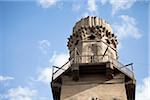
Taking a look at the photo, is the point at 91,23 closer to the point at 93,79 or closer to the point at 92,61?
the point at 92,61

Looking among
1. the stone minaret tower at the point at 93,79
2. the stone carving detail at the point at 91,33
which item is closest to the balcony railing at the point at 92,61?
the stone minaret tower at the point at 93,79

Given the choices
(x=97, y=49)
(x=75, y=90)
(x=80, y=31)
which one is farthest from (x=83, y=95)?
(x=80, y=31)

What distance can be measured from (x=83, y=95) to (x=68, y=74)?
7.75 feet

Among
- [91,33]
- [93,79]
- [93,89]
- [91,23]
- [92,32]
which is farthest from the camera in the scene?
[91,23]

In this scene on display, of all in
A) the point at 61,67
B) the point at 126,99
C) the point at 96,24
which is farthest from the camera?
the point at 96,24

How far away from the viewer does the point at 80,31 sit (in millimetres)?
39469

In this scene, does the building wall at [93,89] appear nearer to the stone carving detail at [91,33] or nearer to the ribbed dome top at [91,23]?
the stone carving detail at [91,33]

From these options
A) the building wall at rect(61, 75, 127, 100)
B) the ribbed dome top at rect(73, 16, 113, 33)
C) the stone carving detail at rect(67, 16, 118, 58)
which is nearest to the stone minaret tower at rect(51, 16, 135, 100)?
the building wall at rect(61, 75, 127, 100)

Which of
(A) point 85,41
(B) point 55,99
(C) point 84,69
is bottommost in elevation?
(B) point 55,99

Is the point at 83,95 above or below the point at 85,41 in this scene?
below

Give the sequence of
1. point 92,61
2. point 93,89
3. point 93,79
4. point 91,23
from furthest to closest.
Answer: point 91,23
point 92,61
point 93,79
point 93,89

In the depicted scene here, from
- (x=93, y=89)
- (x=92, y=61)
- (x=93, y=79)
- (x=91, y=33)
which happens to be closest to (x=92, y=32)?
(x=91, y=33)

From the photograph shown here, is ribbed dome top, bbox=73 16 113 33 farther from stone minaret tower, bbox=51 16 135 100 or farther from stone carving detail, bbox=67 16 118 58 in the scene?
stone minaret tower, bbox=51 16 135 100

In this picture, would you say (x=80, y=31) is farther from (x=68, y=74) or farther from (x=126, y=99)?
(x=126, y=99)
